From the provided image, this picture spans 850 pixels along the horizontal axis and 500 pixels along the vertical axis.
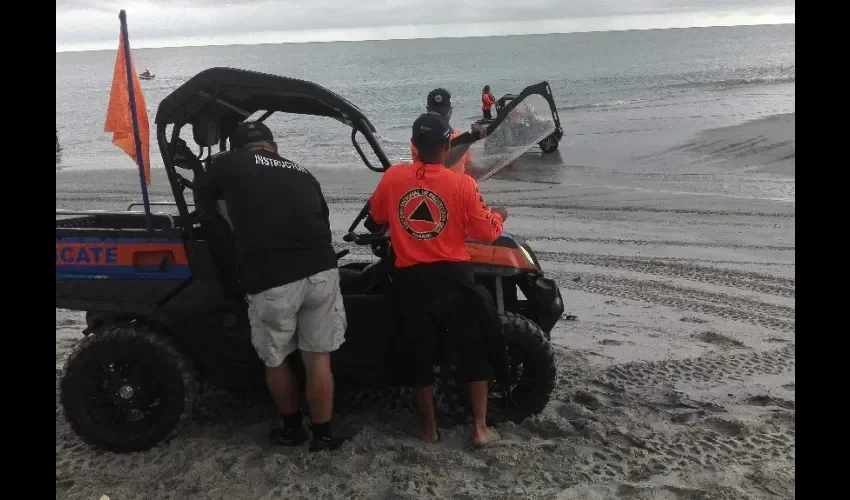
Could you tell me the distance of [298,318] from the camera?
3.77m

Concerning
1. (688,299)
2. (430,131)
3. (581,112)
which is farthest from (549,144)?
(581,112)

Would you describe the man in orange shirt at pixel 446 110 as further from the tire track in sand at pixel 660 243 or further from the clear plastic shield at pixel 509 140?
the tire track in sand at pixel 660 243

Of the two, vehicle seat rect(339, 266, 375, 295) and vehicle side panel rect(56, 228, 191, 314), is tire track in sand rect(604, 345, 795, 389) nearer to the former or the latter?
vehicle seat rect(339, 266, 375, 295)

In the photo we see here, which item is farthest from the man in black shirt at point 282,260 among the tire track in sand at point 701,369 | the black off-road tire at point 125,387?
the tire track in sand at point 701,369

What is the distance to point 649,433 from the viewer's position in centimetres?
403

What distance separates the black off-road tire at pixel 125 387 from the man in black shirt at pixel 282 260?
54 centimetres

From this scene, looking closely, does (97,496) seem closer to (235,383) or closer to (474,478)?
(235,383)

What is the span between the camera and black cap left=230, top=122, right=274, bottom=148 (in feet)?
12.1

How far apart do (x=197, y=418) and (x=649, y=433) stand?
266cm

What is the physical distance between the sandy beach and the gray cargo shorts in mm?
581

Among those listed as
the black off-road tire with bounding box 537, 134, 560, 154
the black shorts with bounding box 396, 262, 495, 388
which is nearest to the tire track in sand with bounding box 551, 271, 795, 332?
the black shorts with bounding box 396, 262, 495, 388

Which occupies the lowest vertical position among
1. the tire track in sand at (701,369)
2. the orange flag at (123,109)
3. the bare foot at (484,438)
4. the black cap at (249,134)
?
the bare foot at (484,438)

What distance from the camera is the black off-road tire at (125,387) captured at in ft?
12.6
